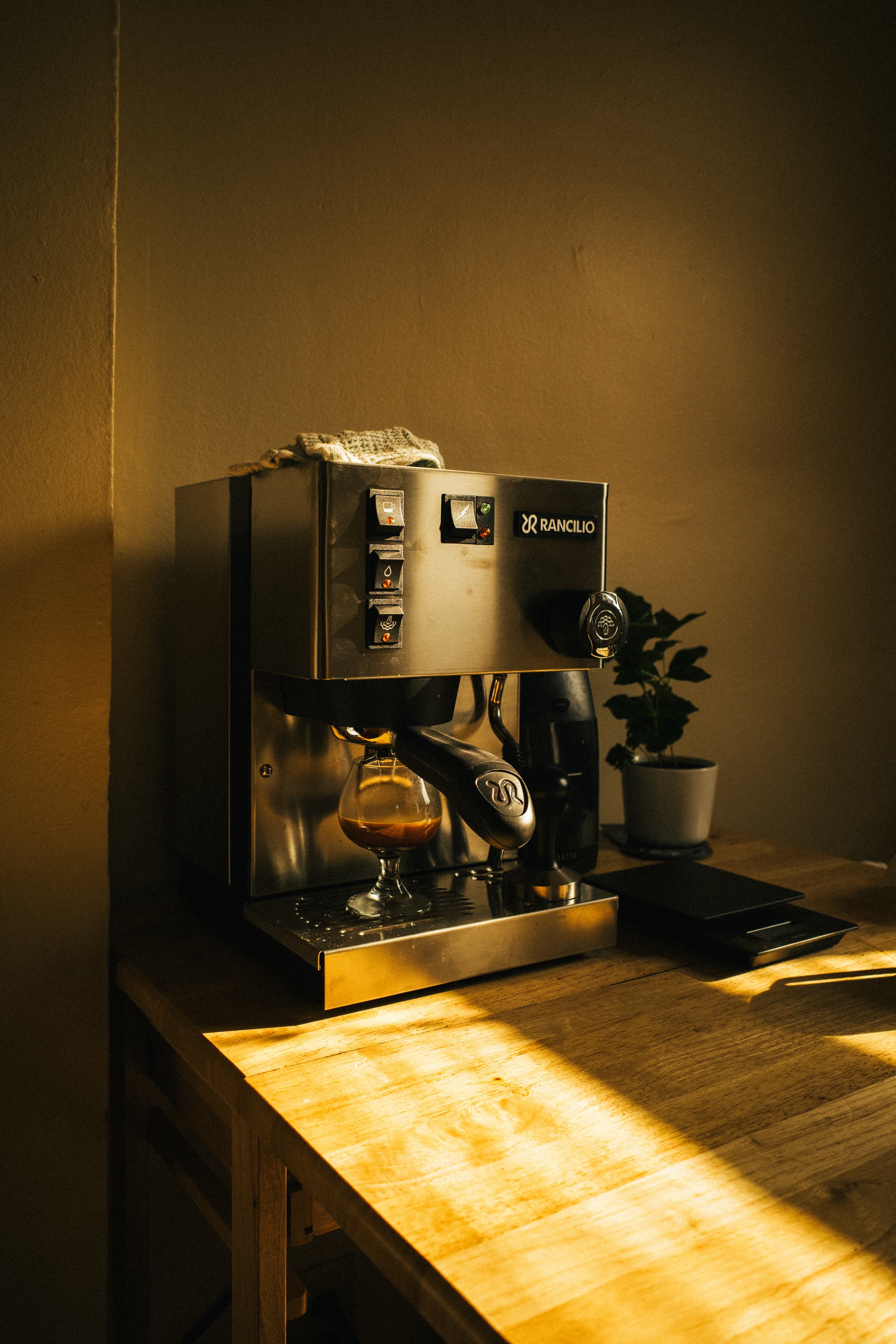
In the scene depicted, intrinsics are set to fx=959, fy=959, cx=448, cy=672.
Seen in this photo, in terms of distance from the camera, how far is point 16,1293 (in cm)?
90

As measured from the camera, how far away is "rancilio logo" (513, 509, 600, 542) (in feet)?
2.87

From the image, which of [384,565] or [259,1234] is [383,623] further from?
[259,1234]

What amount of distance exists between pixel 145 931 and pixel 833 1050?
676 mm

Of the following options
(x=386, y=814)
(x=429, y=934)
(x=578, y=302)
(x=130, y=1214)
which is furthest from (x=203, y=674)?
(x=578, y=302)

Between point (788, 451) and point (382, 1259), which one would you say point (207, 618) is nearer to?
point (382, 1259)

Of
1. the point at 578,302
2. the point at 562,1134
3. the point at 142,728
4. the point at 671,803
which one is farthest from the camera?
the point at 578,302

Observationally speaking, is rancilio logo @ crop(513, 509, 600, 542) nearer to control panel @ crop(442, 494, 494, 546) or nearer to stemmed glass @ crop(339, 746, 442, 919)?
→ control panel @ crop(442, 494, 494, 546)

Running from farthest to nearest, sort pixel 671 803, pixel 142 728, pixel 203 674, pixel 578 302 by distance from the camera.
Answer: pixel 578 302 < pixel 671 803 < pixel 142 728 < pixel 203 674

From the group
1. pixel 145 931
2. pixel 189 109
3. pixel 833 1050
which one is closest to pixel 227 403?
pixel 189 109

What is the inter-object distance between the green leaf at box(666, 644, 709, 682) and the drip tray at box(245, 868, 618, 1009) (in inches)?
19.1

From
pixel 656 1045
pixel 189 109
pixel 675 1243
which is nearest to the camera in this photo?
pixel 675 1243

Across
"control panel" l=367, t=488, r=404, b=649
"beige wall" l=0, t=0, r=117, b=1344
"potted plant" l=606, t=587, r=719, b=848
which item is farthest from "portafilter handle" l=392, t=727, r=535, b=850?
"potted plant" l=606, t=587, r=719, b=848

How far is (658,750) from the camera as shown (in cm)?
139

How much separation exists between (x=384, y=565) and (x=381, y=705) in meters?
0.14
